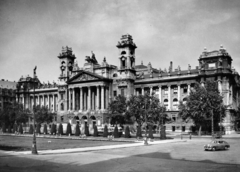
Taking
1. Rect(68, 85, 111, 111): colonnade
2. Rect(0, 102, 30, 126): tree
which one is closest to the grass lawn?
Rect(68, 85, 111, 111): colonnade

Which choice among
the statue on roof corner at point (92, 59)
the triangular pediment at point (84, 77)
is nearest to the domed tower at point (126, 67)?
the triangular pediment at point (84, 77)

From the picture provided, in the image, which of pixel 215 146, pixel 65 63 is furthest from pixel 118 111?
pixel 65 63

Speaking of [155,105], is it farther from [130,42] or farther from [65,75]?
[65,75]

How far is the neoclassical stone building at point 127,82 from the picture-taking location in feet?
303

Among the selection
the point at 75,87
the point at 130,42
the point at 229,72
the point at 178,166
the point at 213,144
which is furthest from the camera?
the point at 75,87

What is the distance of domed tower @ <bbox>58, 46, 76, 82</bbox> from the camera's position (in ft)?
416

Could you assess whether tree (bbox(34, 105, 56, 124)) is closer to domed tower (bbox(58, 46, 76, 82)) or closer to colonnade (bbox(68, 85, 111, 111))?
colonnade (bbox(68, 85, 111, 111))

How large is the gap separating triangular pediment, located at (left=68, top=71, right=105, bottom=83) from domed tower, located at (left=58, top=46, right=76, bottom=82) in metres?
6.86

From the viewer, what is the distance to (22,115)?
113 metres

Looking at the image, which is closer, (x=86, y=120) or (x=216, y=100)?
(x=216, y=100)

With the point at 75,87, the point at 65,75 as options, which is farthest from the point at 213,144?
the point at 65,75

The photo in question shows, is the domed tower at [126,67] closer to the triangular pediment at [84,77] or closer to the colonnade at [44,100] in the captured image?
the triangular pediment at [84,77]

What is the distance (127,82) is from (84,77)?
19.3m

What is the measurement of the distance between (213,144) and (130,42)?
242 feet
